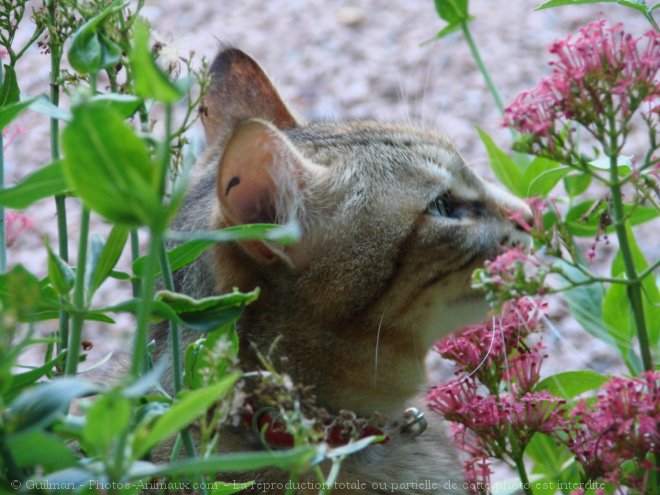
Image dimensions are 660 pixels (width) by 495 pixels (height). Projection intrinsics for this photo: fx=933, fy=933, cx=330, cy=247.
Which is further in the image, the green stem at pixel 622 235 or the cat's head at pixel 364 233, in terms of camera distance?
the cat's head at pixel 364 233

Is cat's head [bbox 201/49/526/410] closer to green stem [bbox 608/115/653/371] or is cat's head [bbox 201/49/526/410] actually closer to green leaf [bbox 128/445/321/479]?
green stem [bbox 608/115/653/371]

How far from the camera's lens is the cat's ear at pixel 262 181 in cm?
125

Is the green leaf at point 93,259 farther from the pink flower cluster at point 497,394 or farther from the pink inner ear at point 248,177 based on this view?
the pink flower cluster at point 497,394

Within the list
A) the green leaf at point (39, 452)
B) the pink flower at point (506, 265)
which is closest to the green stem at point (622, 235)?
the pink flower at point (506, 265)

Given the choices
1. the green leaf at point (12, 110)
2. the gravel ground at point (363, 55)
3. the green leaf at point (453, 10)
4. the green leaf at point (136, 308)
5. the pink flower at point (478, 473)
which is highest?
the gravel ground at point (363, 55)

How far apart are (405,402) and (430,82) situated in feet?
8.86

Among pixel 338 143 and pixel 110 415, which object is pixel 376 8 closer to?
pixel 338 143

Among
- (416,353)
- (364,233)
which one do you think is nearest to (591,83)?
(364,233)

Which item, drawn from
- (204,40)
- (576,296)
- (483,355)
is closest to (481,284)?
(483,355)

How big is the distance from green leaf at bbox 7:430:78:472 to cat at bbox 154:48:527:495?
0.64 meters

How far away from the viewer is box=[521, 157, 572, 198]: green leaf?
4.25ft

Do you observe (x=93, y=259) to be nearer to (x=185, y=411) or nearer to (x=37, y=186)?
(x=37, y=186)

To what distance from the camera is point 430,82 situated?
13.5ft

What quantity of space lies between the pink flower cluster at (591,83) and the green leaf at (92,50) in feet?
1.41
